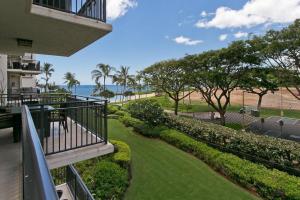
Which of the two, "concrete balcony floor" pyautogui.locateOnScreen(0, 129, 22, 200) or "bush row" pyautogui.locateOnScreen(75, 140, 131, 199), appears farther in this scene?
"bush row" pyautogui.locateOnScreen(75, 140, 131, 199)

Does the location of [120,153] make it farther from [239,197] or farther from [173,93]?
[173,93]

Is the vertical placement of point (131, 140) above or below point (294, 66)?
below

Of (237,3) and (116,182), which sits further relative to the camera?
(237,3)

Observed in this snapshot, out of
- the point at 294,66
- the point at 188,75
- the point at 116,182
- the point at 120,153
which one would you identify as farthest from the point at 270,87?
the point at 116,182

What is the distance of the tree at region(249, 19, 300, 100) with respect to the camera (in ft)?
43.2

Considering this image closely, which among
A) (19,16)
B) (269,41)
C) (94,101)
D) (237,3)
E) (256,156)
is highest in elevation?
(237,3)

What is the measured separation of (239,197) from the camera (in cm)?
816

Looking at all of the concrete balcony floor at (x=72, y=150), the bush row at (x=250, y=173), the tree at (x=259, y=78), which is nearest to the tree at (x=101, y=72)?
the tree at (x=259, y=78)

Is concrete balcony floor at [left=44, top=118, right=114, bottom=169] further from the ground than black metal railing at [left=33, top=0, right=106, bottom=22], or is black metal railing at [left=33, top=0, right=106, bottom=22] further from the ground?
black metal railing at [left=33, top=0, right=106, bottom=22]

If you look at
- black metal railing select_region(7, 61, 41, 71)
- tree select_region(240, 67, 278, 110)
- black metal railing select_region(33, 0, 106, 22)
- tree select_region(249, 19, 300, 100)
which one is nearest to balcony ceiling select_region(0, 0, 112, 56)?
black metal railing select_region(33, 0, 106, 22)

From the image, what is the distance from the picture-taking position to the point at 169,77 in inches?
995

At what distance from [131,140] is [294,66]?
1139cm

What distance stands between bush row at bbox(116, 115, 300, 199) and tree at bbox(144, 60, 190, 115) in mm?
10791

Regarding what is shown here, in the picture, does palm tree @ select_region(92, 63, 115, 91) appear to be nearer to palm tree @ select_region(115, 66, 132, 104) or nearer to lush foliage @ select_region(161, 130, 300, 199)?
palm tree @ select_region(115, 66, 132, 104)
